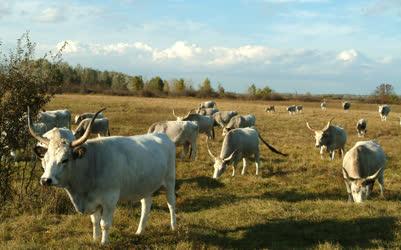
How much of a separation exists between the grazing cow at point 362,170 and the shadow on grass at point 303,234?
9.20ft

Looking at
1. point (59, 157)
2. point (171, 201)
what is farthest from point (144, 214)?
point (59, 157)

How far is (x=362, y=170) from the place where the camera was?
14.0 meters

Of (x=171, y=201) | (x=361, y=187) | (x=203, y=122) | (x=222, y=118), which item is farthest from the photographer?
(x=222, y=118)

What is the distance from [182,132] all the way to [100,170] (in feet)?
41.2

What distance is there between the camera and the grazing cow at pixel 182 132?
20359 millimetres

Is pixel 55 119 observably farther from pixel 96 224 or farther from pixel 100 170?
pixel 100 170

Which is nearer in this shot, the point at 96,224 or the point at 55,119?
the point at 96,224

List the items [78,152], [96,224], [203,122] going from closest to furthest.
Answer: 1. [78,152]
2. [96,224]
3. [203,122]

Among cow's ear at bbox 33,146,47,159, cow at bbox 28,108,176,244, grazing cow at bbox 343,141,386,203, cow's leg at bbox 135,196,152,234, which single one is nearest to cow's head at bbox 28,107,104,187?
cow at bbox 28,108,176,244

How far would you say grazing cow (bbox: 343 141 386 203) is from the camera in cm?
1293

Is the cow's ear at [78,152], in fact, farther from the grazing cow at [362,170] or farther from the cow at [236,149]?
the cow at [236,149]

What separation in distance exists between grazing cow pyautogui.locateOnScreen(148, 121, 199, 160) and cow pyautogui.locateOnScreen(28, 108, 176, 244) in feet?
36.2

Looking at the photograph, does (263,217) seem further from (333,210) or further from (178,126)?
(178,126)

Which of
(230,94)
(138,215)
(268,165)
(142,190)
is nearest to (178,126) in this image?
(268,165)
